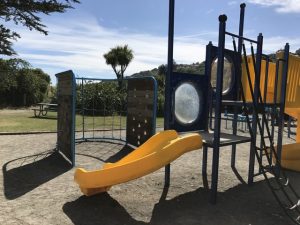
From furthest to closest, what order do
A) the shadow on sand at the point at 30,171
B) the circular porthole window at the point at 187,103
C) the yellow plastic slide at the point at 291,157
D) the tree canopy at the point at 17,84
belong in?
the tree canopy at the point at 17,84 → the yellow plastic slide at the point at 291,157 → the circular porthole window at the point at 187,103 → the shadow on sand at the point at 30,171

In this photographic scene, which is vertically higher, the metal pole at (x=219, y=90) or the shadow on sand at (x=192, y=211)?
the metal pole at (x=219, y=90)

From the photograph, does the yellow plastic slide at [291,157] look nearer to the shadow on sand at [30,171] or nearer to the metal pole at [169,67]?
the metal pole at [169,67]

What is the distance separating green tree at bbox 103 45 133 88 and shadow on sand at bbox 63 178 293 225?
2957 centimetres

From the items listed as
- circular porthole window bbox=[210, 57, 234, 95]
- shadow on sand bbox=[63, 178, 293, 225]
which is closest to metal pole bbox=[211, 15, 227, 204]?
shadow on sand bbox=[63, 178, 293, 225]

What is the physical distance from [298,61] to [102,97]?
13.6m

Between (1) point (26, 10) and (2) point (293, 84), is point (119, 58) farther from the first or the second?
(2) point (293, 84)

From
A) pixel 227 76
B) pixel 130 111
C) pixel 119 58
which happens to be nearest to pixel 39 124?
pixel 130 111

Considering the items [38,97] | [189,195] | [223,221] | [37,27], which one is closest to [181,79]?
[189,195]

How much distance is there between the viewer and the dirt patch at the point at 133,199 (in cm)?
411

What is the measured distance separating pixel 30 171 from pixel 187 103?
297cm

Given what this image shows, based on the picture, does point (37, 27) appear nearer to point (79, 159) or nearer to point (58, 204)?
point (79, 159)

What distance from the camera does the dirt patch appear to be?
13.5 feet

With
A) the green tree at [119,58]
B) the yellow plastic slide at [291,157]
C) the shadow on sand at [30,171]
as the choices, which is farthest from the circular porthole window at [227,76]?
the green tree at [119,58]

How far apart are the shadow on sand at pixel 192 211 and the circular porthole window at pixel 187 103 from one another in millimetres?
1209
